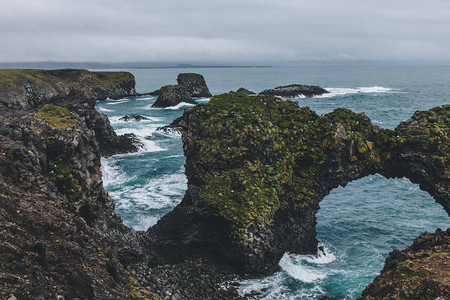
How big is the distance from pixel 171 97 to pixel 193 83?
27.2 m

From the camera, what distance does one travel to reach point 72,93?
58.7 m

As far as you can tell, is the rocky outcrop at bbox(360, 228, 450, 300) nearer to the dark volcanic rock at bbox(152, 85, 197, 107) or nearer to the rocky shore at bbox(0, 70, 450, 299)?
the rocky shore at bbox(0, 70, 450, 299)

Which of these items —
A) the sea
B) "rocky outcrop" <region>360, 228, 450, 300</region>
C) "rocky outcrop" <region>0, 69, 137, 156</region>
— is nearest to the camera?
"rocky outcrop" <region>360, 228, 450, 300</region>

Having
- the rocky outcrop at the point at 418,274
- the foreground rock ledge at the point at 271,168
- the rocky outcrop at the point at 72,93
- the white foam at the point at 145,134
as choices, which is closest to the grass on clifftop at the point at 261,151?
the foreground rock ledge at the point at 271,168

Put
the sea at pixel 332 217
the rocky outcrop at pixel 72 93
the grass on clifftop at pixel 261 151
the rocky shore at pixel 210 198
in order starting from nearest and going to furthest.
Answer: the rocky shore at pixel 210 198
the sea at pixel 332 217
the grass on clifftop at pixel 261 151
the rocky outcrop at pixel 72 93

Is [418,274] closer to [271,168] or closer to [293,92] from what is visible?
[271,168]

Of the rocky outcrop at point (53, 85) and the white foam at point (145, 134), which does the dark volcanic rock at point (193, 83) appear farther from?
the white foam at point (145, 134)

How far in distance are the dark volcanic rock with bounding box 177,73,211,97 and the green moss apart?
361 ft

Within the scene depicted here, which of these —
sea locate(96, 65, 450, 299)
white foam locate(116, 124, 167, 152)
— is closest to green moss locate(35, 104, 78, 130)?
sea locate(96, 65, 450, 299)

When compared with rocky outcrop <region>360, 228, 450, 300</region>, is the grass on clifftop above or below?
above

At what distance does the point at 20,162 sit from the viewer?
1995 cm

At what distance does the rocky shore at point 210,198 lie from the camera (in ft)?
51.0

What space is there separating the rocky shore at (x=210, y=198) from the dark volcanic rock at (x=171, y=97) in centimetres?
8606

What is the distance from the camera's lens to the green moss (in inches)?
994
